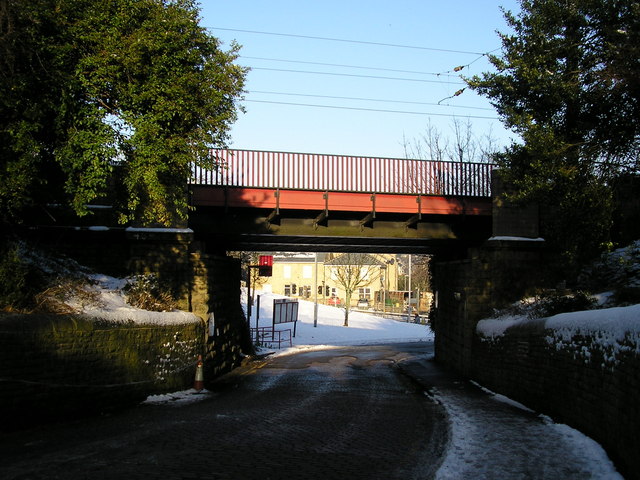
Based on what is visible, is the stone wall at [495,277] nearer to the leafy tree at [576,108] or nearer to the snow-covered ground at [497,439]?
the snow-covered ground at [497,439]

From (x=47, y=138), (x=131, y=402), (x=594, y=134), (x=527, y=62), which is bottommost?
(x=131, y=402)

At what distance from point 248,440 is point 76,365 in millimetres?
4082

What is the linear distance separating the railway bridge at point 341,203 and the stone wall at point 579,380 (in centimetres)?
544

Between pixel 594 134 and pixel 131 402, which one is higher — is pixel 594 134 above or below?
above

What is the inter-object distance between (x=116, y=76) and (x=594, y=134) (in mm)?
10951

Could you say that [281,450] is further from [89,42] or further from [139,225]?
[139,225]

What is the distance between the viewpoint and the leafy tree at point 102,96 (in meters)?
10.4

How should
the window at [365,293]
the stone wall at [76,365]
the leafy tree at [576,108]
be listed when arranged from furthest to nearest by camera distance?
1. the window at [365,293]
2. the leafy tree at [576,108]
3. the stone wall at [76,365]

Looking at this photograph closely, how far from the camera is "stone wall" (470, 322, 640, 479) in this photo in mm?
7426

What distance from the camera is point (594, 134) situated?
14.4 meters

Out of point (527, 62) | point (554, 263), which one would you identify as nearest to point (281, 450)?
point (527, 62)

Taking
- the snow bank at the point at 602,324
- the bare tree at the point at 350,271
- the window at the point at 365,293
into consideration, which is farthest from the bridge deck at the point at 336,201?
the window at the point at 365,293

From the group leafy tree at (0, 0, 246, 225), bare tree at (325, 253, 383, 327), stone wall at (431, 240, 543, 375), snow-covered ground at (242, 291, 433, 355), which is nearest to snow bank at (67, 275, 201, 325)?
leafy tree at (0, 0, 246, 225)

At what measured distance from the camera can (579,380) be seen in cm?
987
